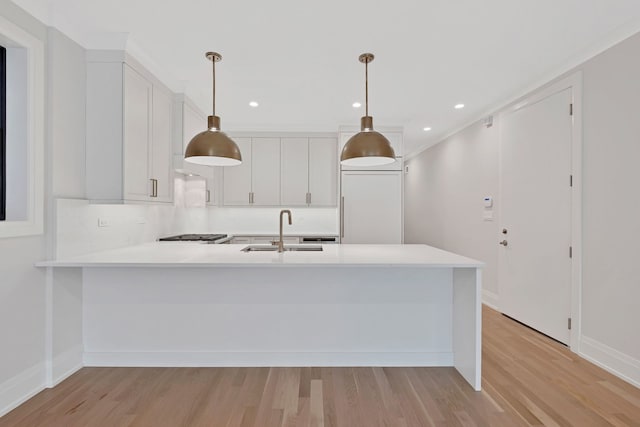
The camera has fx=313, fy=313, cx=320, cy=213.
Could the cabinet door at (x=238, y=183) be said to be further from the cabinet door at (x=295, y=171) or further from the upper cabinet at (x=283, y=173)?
the cabinet door at (x=295, y=171)

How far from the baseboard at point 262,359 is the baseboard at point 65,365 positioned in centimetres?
6

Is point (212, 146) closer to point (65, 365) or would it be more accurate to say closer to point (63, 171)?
point (63, 171)

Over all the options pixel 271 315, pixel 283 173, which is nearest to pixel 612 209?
pixel 271 315

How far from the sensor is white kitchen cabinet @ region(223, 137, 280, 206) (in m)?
4.71

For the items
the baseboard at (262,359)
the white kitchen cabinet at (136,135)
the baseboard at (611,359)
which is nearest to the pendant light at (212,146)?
the white kitchen cabinet at (136,135)

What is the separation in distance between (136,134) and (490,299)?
4.23m

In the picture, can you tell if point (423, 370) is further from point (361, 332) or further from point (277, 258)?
point (277, 258)

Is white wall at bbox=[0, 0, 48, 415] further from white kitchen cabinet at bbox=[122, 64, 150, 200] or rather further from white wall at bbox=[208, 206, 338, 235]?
white wall at bbox=[208, 206, 338, 235]

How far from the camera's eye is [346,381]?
2191 millimetres

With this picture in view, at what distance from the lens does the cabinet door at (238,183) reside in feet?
15.4

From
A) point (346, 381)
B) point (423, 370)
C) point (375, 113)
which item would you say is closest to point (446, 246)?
point (375, 113)

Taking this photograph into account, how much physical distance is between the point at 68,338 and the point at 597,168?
4.22 metres

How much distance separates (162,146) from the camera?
2910mm

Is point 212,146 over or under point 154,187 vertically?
over
